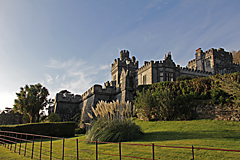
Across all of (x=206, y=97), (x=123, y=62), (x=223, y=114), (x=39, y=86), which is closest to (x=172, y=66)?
(x=123, y=62)

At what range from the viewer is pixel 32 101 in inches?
1134

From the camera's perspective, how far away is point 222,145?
24.4 feet

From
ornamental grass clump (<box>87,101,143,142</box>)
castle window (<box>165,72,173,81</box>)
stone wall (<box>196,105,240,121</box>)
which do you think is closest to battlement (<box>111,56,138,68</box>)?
castle window (<box>165,72,173,81</box>)

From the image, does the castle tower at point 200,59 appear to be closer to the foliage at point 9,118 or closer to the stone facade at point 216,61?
the stone facade at point 216,61

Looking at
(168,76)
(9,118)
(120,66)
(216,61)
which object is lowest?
(9,118)

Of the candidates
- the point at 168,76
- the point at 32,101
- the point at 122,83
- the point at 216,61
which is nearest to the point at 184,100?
the point at 122,83

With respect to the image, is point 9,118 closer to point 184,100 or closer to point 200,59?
point 184,100

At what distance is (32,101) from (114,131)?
74.6ft

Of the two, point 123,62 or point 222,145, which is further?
point 123,62

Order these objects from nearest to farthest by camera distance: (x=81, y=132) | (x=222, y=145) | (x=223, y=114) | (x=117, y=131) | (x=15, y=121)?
(x=222, y=145)
(x=117, y=131)
(x=223, y=114)
(x=81, y=132)
(x=15, y=121)

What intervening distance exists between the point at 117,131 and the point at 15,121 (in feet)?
152

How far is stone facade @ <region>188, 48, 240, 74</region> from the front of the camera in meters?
50.4

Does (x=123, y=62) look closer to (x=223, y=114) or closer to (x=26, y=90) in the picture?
(x=26, y=90)

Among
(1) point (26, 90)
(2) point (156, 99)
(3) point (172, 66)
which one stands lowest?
(2) point (156, 99)
